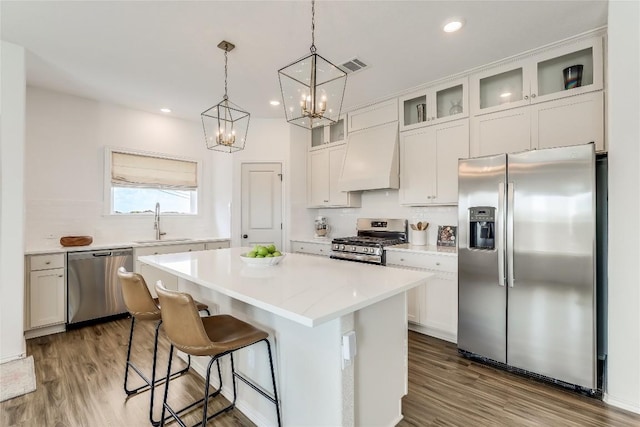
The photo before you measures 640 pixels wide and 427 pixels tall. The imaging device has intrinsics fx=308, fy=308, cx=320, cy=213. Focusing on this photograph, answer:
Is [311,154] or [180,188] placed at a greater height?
[311,154]

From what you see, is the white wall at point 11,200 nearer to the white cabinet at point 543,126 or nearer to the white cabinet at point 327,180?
the white cabinet at point 327,180

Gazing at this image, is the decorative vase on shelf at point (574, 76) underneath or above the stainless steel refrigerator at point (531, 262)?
above

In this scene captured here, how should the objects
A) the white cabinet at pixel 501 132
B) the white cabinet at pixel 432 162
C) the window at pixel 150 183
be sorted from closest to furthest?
the white cabinet at pixel 501 132 < the white cabinet at pixel 432 162 < the window at pixel 150 183

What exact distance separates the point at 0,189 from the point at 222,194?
107 inches

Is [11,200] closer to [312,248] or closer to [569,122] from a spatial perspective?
[312,248]

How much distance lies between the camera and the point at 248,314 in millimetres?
2025

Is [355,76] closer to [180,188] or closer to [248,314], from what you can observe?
[248,314]

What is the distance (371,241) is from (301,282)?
7.10 feet

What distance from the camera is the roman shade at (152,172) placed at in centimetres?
432

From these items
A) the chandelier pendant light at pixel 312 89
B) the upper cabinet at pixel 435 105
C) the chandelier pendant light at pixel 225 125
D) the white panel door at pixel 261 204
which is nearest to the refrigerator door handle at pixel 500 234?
the upper cabinet at pixel 435 105

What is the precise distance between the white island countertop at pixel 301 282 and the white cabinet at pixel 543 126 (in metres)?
1.96

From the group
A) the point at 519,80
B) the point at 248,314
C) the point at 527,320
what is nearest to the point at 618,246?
the point at 527,320

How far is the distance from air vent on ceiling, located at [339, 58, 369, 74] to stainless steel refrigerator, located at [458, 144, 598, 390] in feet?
4.55

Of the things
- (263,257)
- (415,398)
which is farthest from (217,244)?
(415,398)
